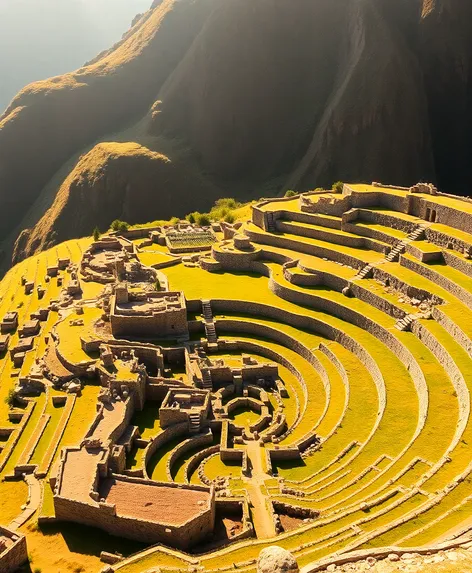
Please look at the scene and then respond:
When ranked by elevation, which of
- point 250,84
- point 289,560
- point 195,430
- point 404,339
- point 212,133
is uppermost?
point 250,84

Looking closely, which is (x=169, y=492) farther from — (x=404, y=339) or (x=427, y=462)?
(x=404, y=339)

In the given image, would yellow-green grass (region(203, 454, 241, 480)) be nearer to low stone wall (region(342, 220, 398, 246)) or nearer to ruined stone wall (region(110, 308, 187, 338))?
ruined stone wall (region(110, 308, 187, 338))

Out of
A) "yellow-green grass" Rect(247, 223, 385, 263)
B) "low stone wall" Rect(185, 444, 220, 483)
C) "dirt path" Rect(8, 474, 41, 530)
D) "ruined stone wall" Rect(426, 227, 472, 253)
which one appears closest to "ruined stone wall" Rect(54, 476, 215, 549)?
"dirt path" Rect(8, 474, 41, 530)

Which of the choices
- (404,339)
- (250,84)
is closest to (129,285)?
(404,339)

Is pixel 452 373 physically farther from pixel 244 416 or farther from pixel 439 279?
pixel 244 416

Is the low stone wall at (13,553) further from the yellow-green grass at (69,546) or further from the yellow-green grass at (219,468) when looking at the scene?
the yellow-green grass at (219,468)

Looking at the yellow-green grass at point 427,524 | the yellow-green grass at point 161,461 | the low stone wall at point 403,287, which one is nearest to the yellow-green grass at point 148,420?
the yellow-green grass at point 161,461
